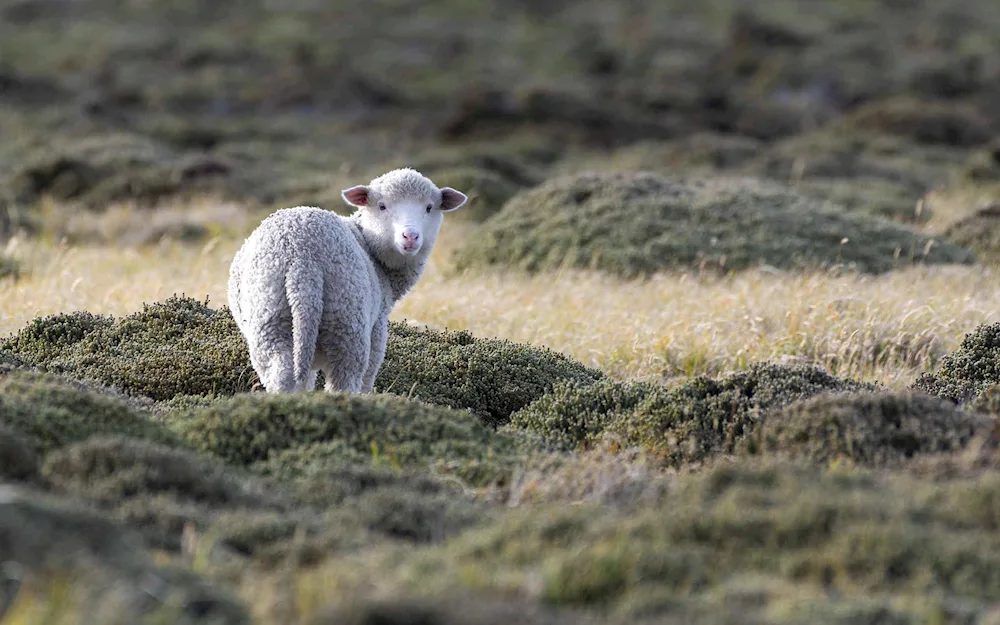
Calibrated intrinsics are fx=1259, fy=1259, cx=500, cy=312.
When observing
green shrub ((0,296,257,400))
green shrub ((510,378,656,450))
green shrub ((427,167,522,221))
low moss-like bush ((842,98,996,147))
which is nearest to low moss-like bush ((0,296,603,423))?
green shrub ((0,296,257,400))

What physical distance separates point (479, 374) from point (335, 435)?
8.58ft

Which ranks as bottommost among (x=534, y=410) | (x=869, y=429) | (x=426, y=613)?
(x=534, y=410)

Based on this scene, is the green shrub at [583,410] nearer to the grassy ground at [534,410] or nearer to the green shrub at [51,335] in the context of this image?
the grassy ground at [534,410]

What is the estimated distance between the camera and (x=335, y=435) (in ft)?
21.6

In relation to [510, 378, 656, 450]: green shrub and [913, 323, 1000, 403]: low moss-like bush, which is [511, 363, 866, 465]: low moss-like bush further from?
[913, 323, 1000, 403]: low moss-like bush

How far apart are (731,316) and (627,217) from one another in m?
4.62

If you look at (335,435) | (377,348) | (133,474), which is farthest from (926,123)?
(133,474)

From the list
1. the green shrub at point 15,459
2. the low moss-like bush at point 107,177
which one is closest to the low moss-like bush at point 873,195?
the low moss-like bush at point 107,177

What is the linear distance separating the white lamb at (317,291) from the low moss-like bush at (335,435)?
15.5 inches

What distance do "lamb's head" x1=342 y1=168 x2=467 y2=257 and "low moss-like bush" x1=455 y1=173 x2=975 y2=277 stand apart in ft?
19.2

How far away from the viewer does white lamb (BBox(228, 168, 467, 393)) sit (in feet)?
23.3

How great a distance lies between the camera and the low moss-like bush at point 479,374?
8812 millimetres

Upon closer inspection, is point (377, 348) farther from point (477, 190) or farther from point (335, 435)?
point (477, 190)

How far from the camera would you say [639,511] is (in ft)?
17.2
